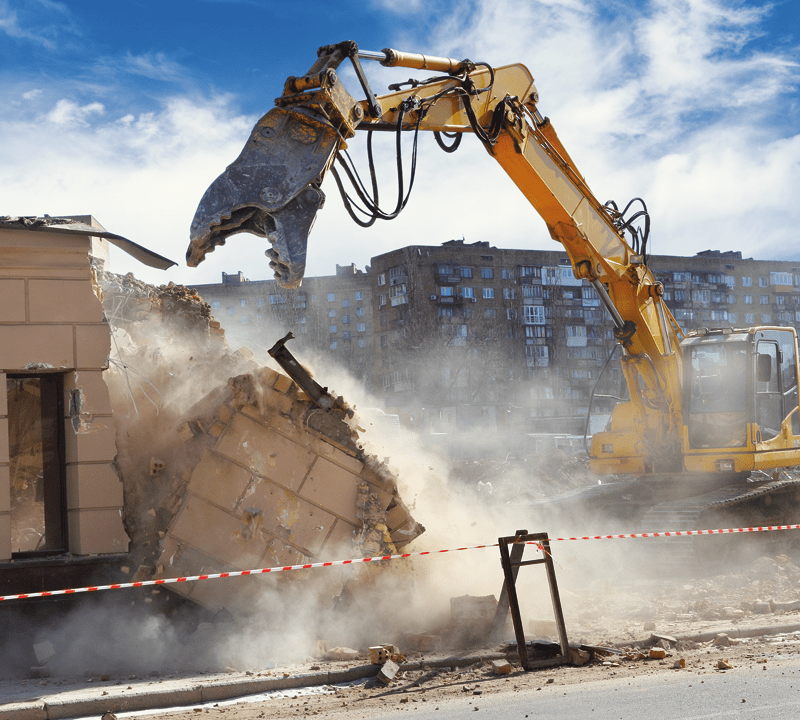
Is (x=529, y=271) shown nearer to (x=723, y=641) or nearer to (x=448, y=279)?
(x=448, y=279)

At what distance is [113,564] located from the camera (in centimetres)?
891

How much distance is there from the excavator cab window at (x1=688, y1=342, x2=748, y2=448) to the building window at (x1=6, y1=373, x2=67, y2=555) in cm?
856

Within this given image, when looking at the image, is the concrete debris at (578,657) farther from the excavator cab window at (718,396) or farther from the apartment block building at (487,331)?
the apartment block building at (487,331)

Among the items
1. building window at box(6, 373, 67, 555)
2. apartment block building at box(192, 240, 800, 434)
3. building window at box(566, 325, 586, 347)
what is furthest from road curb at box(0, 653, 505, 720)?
building window at box(566, 325, 586, 347)

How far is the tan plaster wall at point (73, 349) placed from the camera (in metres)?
8.72

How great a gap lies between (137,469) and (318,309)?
→ 255 feet

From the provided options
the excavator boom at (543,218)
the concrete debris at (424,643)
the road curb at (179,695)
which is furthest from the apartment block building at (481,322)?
the road curb at (179,695)

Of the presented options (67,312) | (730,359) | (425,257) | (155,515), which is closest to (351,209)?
(67,312)

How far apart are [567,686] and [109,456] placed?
499 centimetres

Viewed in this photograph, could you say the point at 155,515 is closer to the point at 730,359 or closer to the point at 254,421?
the point at 254,421

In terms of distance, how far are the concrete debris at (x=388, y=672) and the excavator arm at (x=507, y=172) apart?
3320 mm

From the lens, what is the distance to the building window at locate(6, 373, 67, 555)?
29.3 ft

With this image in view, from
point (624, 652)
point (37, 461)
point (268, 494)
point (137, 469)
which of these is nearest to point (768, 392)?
point (624, 652)

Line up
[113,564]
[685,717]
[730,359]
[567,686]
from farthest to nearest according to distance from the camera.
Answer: [730,359]
[113,564]
[567,686]
[685,717]
